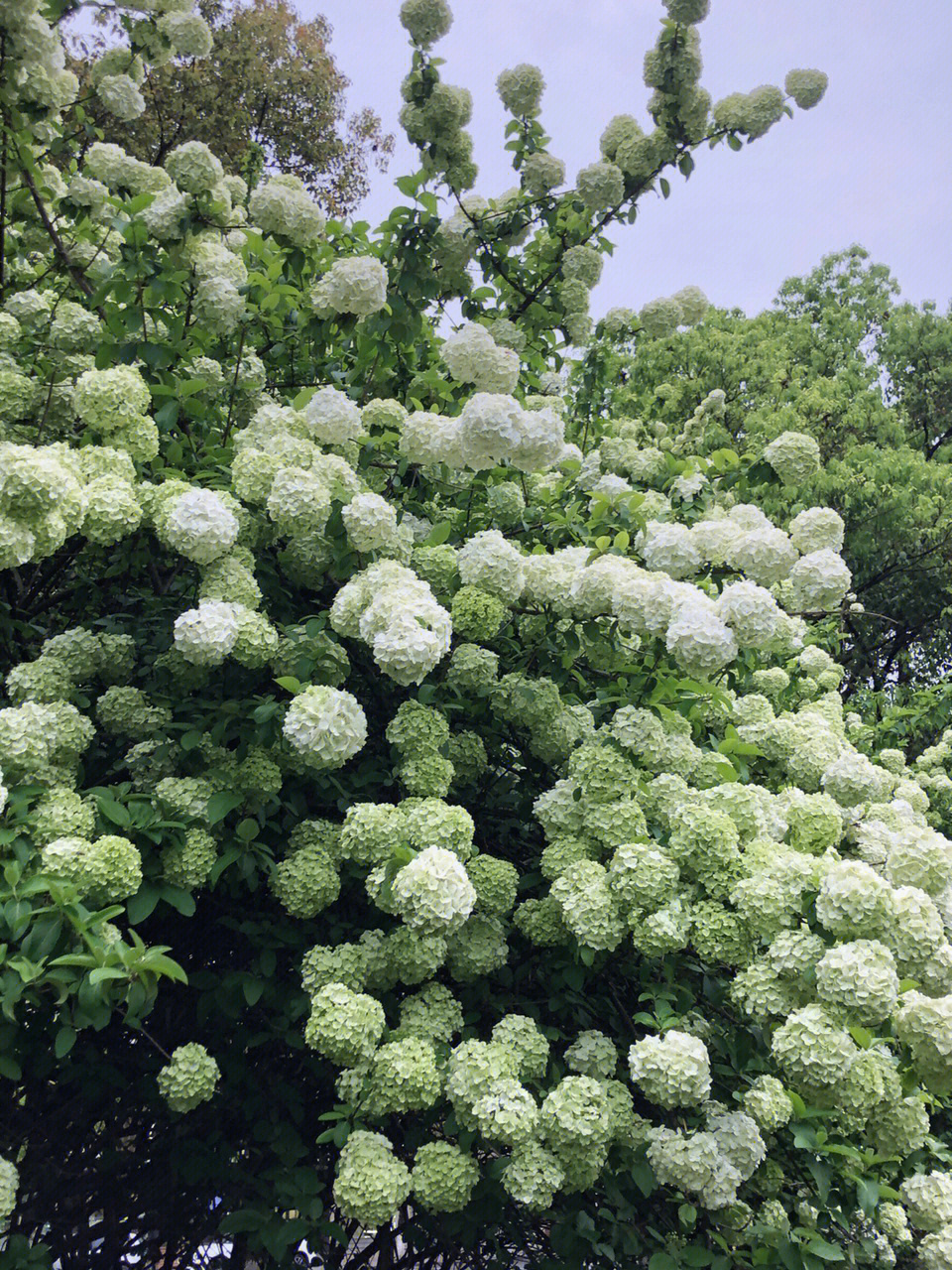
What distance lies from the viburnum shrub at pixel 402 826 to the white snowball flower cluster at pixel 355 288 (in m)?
0.01

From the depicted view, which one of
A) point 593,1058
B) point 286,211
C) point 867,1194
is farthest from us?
point 286,211

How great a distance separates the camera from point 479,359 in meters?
3.43

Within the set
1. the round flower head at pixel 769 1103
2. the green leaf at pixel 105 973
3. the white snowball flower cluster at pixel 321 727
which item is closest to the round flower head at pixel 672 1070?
the round flower head at pixel 769 1103

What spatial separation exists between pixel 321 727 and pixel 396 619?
35 centimetres

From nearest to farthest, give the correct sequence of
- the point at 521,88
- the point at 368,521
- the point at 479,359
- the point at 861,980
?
the point at 861,980
the point at 368,521
the point at 479,359
the point at 521,88

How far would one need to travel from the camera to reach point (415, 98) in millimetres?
4160

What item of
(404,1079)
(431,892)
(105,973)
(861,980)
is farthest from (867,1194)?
(105,973)

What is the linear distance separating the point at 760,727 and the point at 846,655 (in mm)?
11295

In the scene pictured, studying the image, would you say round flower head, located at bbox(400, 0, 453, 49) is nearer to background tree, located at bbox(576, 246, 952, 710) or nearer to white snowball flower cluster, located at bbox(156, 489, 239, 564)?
white snowball flower cluster, located at bbox(156, 489, 239, 564)

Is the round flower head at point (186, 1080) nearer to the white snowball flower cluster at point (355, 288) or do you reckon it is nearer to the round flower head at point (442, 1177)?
the round flower head at point (442, 1177)

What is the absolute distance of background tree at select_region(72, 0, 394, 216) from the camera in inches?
516

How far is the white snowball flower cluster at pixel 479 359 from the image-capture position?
3408 mm

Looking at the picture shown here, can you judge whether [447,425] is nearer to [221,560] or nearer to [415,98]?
[221,560]

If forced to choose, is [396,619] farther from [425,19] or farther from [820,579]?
[425,19]
